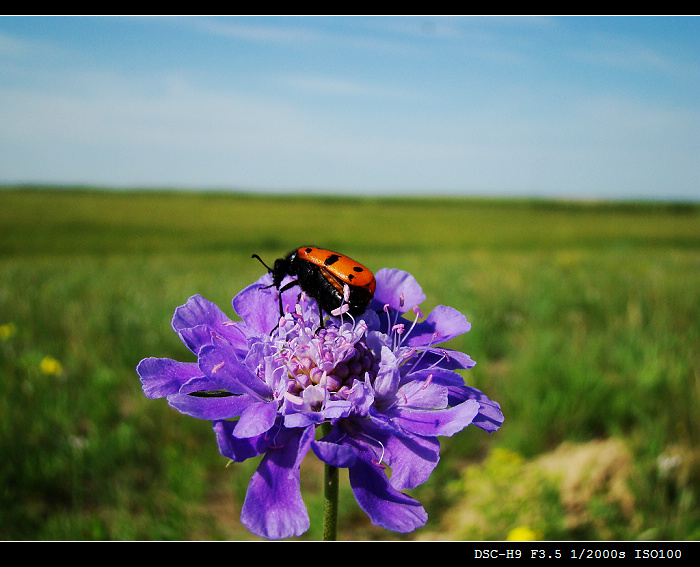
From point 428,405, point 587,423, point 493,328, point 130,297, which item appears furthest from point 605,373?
point 130,297

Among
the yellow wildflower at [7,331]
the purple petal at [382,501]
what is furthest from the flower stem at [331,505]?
the yellow wildflower at [7,331]

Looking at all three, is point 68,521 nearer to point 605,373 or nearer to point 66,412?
point 66,412

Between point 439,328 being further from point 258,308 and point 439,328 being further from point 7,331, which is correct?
point 7,331

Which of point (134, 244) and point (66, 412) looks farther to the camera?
point (134, 244)

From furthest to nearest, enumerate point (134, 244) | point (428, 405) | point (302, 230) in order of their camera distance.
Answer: point (302, 230), point (134, 244), point (428, 405)

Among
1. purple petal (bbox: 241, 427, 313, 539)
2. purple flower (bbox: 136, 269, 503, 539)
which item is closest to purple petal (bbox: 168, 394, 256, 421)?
purple flower (bbox: 136, 269, 503, 539)

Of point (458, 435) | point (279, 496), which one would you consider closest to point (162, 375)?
point (279, 496)
